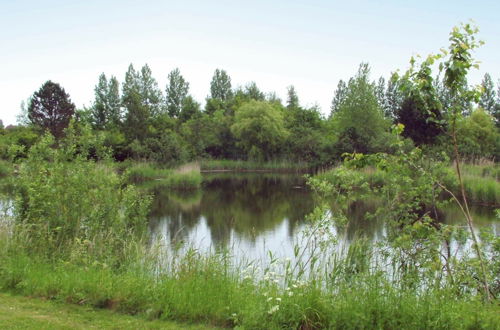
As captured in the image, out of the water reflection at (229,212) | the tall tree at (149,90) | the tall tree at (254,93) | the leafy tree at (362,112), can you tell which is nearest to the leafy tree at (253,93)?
the tall tree at (254,93)

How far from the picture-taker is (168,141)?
30.9 m

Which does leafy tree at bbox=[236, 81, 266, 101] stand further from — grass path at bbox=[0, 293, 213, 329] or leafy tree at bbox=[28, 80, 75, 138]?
grass path at bbox=[0, 293, 213, 329]

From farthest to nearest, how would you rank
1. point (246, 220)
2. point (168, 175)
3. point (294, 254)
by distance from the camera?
point (168, 175)
point (246, 220)
point (294, 254)

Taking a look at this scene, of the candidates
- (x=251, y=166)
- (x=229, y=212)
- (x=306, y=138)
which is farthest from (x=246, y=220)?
(x=251, y=166)

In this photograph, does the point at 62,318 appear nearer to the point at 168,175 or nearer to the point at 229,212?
the point at 229,212

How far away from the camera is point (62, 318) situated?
4.54 metres

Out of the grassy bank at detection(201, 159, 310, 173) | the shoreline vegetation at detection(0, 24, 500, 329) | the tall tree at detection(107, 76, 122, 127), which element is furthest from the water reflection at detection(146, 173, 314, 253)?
the tall tree at detection(107, 76, 122, 127)

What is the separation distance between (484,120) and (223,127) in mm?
25032

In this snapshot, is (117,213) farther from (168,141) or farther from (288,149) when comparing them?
(288,149)

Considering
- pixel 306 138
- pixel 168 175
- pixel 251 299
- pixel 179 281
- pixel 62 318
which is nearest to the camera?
pixel 62 318

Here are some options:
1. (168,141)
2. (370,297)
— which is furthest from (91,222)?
(168,141)

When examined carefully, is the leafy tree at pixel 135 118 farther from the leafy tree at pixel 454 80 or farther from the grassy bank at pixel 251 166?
the leafy tree at pixel 454 80

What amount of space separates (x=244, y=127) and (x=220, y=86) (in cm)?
2921

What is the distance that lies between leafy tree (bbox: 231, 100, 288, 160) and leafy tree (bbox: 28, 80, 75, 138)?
17.4 m
